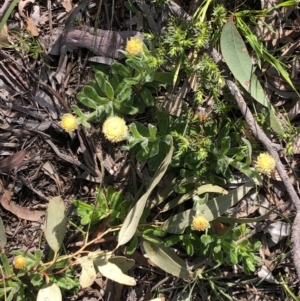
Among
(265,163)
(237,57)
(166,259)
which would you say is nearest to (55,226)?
(166,259)

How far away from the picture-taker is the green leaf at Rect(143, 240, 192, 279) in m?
2.40

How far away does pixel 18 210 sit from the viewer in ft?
8.41

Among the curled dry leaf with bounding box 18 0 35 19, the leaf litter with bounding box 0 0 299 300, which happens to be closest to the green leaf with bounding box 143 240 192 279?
the leaf litter with bounding box 0 0 299 300

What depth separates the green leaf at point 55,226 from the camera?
7.85 feet

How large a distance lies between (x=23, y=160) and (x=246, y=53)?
4.04ft

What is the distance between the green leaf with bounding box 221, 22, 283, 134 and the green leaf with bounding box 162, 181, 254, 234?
44cm

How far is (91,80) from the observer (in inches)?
96.8

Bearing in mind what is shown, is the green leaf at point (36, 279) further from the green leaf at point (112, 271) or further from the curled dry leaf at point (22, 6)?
the curled dry leaf at point (22, 6)

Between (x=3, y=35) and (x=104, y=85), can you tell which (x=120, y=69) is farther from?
(x=3, y=35)

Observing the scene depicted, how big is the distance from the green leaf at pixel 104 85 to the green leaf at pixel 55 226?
1.85ft

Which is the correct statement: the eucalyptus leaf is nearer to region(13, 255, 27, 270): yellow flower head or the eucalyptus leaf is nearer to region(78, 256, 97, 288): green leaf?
region(78, 256, 97, 288): green leaf

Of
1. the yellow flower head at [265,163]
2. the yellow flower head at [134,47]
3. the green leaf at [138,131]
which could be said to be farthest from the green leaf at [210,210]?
the yellow flower head at [134,47]

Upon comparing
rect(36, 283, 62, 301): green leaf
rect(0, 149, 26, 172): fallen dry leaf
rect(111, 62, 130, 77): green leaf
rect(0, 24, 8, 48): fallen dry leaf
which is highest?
rect(0, 24, 8, 48): fallen dry leaf

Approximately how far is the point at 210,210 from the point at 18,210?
99 centimetres
